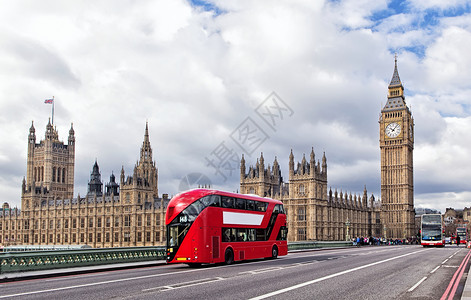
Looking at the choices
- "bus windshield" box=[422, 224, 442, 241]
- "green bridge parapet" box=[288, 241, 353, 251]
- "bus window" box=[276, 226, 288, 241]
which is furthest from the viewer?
"bus windshield" box=[422, 224, 442, 241]

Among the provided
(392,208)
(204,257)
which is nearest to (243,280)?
(204,257)

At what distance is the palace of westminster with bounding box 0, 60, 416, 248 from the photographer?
295 ft

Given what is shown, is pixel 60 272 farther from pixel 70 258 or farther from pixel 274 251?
pixel 274 251

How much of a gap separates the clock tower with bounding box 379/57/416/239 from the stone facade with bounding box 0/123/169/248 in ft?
185

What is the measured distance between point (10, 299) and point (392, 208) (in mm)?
122902

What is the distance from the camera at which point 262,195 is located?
309 feet

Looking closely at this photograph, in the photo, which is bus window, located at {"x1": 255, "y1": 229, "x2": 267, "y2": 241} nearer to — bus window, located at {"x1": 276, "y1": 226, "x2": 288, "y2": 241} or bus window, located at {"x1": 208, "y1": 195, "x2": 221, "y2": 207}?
bus window, located at {"x1": 276, "y1": 226, "x2": 288, "y2": 241}

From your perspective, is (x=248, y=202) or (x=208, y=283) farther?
(x=248, y=202)

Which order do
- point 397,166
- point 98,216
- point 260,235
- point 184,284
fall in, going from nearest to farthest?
1. point 184,284
2. point 260,235
3. point 98,216
4. point 397,166

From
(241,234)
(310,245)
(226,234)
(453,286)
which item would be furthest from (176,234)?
(310,245)

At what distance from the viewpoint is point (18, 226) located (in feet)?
422

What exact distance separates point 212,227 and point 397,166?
111 meters

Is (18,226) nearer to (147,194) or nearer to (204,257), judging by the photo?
(147,194)

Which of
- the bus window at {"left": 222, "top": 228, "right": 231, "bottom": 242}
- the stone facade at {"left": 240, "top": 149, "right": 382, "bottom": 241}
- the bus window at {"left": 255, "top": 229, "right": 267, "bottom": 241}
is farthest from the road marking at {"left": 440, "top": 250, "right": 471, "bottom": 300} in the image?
the stone facade at {"left": 240, "top": 149, "right": 382, "bottom": 241}
